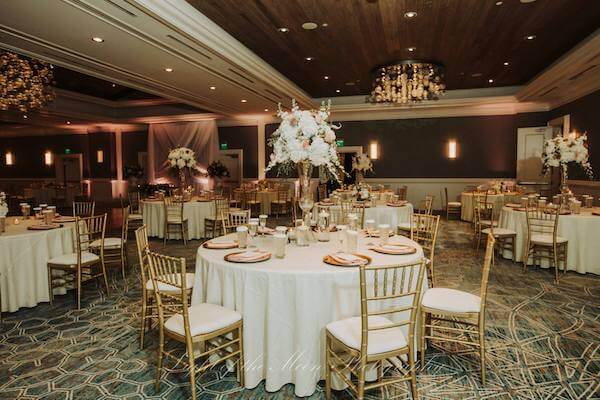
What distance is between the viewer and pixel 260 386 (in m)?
2.81

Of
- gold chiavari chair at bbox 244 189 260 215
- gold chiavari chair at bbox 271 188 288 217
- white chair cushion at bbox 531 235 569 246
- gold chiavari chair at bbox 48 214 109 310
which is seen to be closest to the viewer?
gold chiavari chair at bbox 48 214 109 310

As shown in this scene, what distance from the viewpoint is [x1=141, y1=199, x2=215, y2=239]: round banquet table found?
8.32m

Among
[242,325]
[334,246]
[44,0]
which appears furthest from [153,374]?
[44,0]

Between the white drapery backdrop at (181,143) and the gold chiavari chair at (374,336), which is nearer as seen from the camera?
the gold chiavari chair at (374,336)

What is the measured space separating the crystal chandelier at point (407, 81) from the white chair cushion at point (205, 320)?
6.59m

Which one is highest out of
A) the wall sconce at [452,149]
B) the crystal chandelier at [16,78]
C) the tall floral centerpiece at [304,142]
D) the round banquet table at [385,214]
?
the crystal chandelier at [16,78]

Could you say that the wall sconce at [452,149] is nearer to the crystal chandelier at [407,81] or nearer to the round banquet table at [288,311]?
the crystal chandelier at [407,81]

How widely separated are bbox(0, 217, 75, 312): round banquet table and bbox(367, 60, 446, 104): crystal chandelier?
6.57 metres

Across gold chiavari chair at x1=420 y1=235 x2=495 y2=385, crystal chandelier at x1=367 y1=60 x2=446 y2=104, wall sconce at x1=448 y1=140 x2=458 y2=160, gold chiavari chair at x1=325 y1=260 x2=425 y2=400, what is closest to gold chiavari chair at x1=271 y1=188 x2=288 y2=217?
crystal chandelier at x1=367 y1=60 x2=446 y2=104

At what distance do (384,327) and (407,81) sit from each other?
275 inches

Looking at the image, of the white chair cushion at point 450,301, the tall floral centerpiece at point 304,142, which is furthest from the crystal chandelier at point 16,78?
the white chair cushion at point 450,301

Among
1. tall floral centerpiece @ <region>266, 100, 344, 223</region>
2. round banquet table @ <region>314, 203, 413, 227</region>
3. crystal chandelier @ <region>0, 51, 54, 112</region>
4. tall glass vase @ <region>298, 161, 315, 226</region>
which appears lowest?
round banquet table @ <region>314, 203, 413, 227</region>

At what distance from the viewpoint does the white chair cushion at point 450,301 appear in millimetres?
2871

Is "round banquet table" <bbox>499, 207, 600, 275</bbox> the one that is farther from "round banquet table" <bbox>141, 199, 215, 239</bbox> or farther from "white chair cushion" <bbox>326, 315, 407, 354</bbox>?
"round banquet table" <bbox>141, 199, 215, 239</bbox>
